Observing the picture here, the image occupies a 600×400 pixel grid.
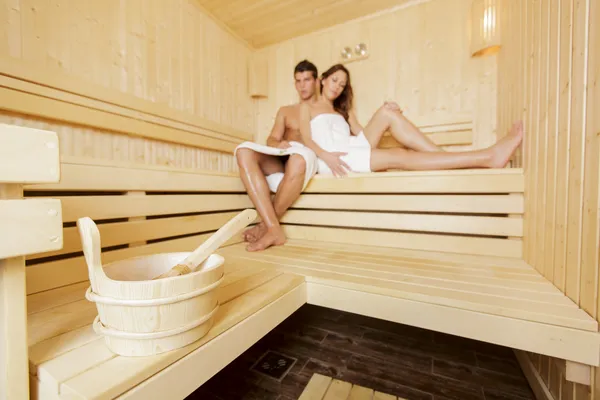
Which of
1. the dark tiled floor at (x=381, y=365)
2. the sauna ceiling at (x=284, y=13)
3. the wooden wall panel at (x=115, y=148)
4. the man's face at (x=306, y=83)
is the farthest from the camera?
the man's face at (x=306, y=83)

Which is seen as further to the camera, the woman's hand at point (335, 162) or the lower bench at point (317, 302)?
the woman's hand at point (335, 162)

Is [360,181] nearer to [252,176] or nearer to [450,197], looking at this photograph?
[450,197]

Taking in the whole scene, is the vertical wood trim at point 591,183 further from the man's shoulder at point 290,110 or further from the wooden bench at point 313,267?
the man's shoulder at point 290,110

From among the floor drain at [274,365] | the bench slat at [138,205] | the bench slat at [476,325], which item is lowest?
the floor drain at [274,365]

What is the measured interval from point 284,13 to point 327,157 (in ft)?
5.25

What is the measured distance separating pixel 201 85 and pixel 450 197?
2237 millimetres

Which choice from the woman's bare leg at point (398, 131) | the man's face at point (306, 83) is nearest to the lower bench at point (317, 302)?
the woman's bare leg at point (398, 131)

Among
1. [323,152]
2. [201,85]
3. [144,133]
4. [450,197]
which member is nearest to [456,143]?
[450,197]

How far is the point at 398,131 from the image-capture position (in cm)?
199

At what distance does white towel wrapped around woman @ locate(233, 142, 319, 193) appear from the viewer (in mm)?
1778

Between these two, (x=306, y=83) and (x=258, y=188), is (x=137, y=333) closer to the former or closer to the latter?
(x=258, y=188)

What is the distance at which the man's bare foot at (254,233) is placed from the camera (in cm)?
178

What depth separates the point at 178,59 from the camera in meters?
2.33

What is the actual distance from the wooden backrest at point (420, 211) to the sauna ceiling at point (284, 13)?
66.5 inches
